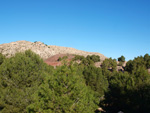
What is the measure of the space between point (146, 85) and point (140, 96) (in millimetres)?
1721

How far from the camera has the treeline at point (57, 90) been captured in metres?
8.54

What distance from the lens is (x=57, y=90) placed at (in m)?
8.68

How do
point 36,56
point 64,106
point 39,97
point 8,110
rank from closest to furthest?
1. point 64,106
2. point 39,97
3. point 8,110
4. point 36,56

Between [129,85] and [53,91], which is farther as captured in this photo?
[129,85]

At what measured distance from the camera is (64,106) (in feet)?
27.3

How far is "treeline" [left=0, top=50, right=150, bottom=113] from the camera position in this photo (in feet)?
28.0

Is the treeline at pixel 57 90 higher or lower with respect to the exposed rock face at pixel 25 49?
lower

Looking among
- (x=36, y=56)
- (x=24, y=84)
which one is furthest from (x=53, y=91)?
(x=36, y=56)

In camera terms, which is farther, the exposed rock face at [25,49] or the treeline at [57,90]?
the exposed rock face at [25,49]

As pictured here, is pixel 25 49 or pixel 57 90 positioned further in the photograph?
pixel 25 49

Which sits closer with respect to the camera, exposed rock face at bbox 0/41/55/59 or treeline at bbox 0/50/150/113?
treeline at bbox 0/50/150/113

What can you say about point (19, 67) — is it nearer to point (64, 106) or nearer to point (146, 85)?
point (64, 106)

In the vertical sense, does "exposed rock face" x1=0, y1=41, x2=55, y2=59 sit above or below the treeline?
above

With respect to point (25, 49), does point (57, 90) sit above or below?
below
